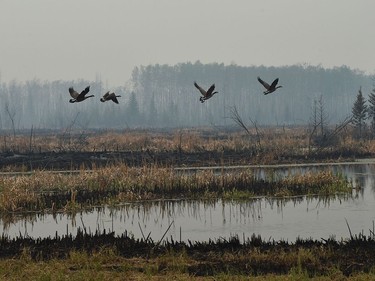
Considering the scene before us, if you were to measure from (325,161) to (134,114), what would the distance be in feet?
276

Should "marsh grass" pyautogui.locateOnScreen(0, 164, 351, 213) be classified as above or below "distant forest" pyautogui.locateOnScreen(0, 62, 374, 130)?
below

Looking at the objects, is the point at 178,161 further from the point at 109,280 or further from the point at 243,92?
the point at 243,92

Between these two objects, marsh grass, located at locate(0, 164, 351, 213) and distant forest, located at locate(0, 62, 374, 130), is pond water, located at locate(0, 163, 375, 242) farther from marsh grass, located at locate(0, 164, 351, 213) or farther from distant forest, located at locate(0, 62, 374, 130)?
distant forest, located at locate(0, 62, 374, 130)

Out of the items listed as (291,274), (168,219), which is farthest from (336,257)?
(168,219)

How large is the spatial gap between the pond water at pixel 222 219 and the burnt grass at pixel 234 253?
1451 mm

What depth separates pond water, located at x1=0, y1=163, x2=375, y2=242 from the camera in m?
15.3

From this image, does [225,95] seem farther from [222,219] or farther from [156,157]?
[222,219]

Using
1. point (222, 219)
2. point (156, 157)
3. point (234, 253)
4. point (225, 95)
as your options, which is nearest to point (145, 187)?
point (222, 219)

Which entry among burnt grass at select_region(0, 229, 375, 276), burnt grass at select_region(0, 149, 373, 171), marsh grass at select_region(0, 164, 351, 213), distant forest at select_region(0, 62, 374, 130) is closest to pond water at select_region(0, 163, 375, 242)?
marsh grass at select_region(0, 164, 351, 213)

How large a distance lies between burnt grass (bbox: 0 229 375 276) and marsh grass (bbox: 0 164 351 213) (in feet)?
22.3

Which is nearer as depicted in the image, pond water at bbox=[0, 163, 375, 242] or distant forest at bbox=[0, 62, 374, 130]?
pond water at bbox=[0, 163, 375, 242]

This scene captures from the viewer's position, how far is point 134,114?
384ft

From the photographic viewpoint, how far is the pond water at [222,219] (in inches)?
603

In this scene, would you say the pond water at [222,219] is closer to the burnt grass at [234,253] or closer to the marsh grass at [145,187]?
the marsh grass at [145,187]
